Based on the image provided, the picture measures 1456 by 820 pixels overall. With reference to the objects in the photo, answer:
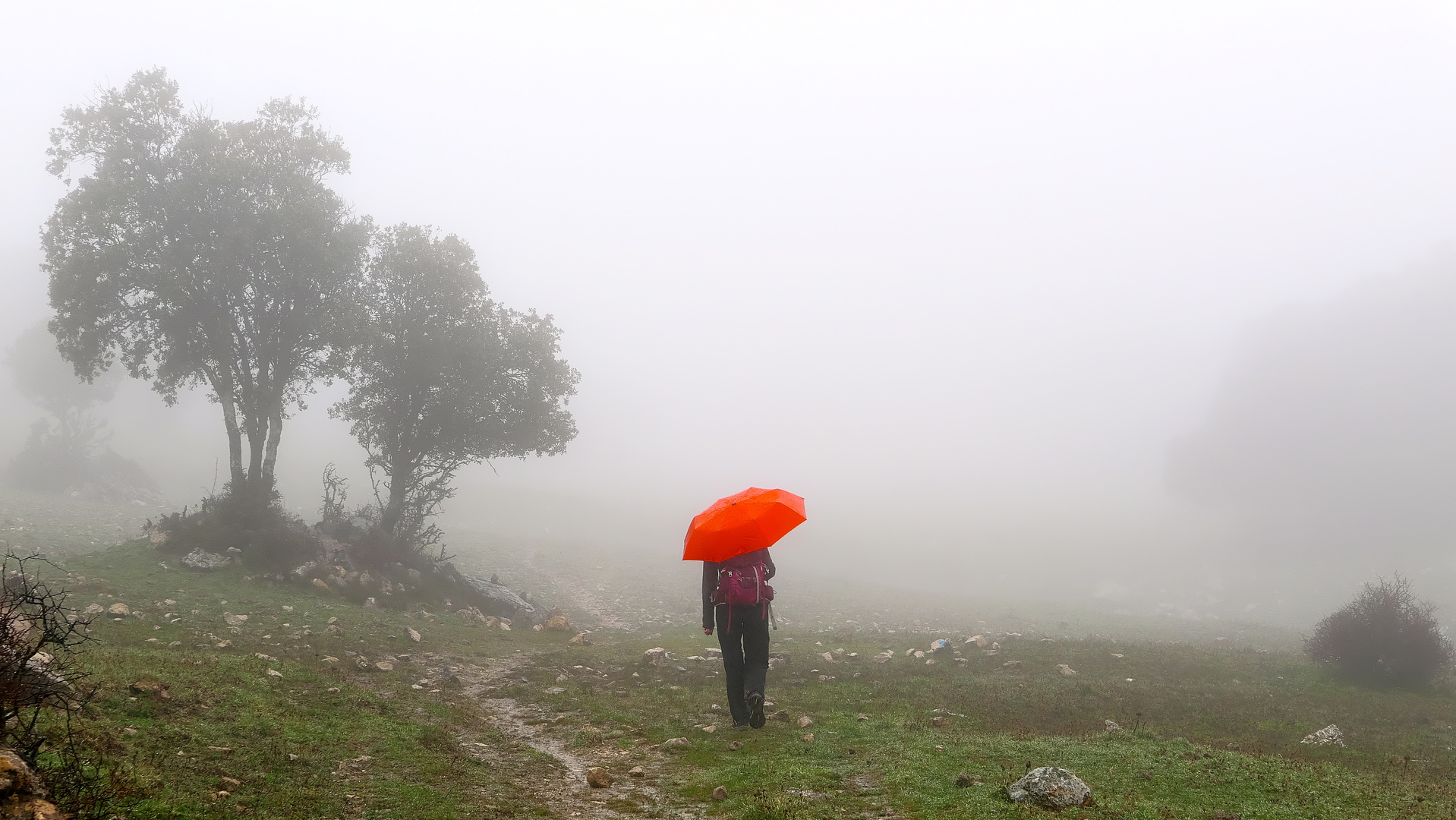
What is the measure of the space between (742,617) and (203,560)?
20500 millimetres

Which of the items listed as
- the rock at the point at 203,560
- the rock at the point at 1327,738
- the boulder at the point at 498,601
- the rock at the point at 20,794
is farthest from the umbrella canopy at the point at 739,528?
the rock at the point at 203,560

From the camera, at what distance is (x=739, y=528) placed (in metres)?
10.3

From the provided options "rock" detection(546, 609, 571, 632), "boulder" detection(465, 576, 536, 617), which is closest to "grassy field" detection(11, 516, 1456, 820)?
"rock" detection(546, 609, 571, 632)

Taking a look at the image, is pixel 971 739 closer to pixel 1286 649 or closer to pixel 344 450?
pixel 1286 649

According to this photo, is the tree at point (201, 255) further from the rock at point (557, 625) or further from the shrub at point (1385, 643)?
the shrub at point (1385, 643)

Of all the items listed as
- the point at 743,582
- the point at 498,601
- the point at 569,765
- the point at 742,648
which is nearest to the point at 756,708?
the point at 742,648

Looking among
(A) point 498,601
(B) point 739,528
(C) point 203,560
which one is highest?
(B) point 739,528

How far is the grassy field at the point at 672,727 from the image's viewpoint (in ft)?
23.7

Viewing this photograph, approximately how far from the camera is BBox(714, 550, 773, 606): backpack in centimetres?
1047

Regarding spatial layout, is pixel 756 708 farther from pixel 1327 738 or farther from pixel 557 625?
pixel 557 625

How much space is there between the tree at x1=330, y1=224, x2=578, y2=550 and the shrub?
28789 millimetres

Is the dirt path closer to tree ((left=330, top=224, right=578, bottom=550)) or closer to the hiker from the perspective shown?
the hiker

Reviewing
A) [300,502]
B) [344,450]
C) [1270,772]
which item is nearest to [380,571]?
[1270,772]

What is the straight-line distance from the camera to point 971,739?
1029 cm
